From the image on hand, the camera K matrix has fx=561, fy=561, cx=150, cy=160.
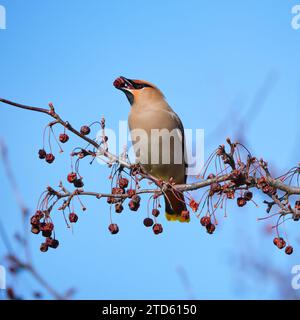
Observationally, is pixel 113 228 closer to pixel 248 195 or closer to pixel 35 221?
pixel 35 221

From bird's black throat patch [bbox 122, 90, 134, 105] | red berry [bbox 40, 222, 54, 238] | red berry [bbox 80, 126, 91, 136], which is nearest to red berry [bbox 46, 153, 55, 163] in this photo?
red berry [bbox 80, 126, 91, 136]

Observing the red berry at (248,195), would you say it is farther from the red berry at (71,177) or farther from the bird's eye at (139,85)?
the bird's eye at (139,85)

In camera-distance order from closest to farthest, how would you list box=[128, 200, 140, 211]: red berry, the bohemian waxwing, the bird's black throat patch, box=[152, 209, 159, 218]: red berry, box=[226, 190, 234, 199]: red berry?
box=[226, 190, 234, 199]: red berry < box=[128, 200, 140, 211]: red berry < box=[152, 209, 159, 218]: red berry < the bohemian waxwing < the bird's black throat patch

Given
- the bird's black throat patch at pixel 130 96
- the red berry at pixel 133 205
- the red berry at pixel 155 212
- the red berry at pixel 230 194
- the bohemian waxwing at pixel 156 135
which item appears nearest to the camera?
the red berry at pixel 230 194

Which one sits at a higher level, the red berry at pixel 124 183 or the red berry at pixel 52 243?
the red berry at pixel 124 183

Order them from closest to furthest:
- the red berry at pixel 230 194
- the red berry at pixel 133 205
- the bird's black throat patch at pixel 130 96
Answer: the red berry at pixel 230 194 → the red berry at pixel 133 205 → the bird's black throat patch at pixel 130 96

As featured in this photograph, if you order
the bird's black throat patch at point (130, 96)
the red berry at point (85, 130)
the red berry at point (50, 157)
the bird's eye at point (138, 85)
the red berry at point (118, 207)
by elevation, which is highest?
the bird's eye at point (138, 85)

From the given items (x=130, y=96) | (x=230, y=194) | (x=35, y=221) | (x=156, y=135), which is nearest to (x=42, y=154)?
(x=35, y=221)

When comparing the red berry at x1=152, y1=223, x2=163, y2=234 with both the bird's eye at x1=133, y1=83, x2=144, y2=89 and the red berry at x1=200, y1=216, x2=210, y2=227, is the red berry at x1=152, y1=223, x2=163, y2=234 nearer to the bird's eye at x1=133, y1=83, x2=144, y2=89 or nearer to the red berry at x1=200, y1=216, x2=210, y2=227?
the red berry at x1=200, y1=216, x2=210, y2=227

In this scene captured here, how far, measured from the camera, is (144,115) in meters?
3.66

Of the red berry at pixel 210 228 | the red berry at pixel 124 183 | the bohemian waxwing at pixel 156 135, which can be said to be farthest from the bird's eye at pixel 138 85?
the red berry at pixel 210 228
